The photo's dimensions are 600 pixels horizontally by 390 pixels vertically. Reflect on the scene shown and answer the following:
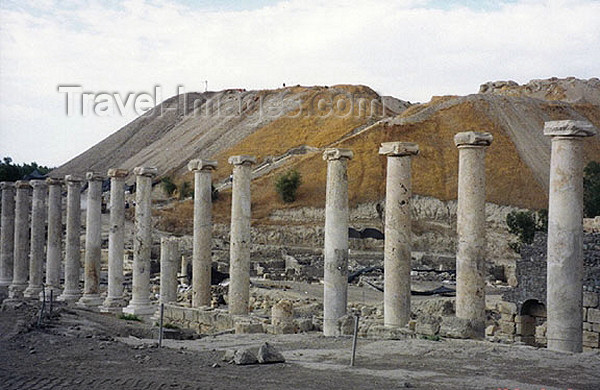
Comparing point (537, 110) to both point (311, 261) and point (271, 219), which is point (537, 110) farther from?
point (311, 261)

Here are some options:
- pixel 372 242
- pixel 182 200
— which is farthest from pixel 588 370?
pixel 182 200

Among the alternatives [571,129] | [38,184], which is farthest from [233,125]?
[571,129]

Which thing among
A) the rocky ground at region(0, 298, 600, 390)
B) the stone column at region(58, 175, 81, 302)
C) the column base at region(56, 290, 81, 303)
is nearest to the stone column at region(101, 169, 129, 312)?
the column base at region(56, 290, 81, 303)

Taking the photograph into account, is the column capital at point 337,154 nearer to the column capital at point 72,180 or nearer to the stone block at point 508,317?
the stone block at point 508,317

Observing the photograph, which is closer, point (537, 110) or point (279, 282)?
point (279, 282)

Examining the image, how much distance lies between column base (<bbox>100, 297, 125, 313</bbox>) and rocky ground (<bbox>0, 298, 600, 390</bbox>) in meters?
9.77

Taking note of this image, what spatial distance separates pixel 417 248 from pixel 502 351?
48399 mm

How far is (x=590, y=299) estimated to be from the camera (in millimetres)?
19906

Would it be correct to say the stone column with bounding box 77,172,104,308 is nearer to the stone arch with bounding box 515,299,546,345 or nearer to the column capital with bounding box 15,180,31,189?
the column capital with bounding box 15,180,31,189

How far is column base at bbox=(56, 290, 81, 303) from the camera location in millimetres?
31328

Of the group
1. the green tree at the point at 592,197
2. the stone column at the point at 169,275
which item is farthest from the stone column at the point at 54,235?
the green tree at the point at 592,197

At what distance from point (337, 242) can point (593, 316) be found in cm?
744

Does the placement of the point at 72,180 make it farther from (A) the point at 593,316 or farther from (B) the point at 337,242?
(A) the point at 593,316

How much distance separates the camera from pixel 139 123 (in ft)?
435
